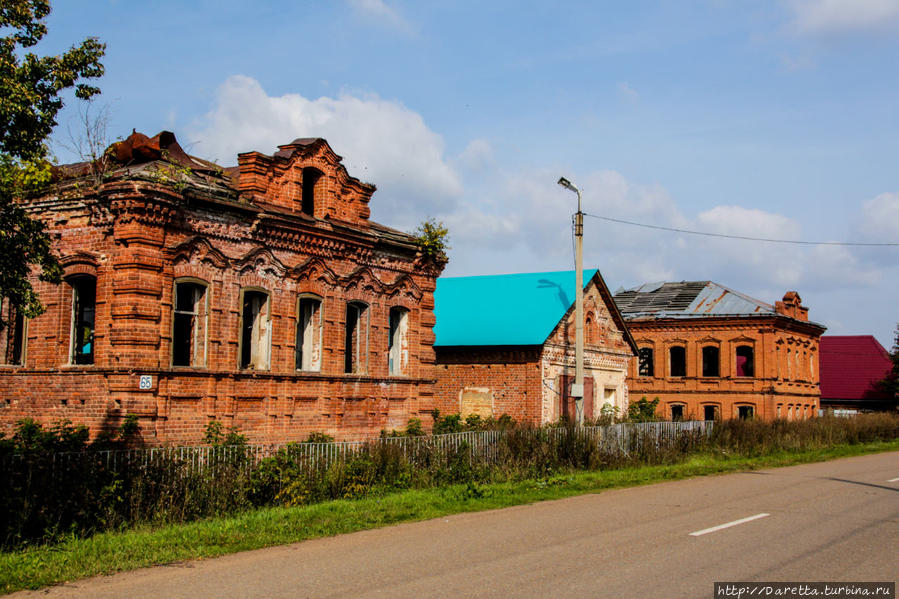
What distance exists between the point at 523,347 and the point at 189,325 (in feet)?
47.0

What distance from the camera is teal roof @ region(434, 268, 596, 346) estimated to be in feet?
99.7

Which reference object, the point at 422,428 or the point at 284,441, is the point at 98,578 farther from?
the point at 422,428

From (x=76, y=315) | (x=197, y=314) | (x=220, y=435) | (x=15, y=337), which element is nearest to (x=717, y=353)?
(x=197, y=314)

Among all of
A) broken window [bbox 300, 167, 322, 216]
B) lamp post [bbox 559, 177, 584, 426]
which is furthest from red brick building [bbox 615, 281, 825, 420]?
broken window [bbox 300, 167, 322, 216]

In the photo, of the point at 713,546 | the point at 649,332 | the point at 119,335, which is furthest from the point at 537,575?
the point at 649,332

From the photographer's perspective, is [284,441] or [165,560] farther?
[284,441]

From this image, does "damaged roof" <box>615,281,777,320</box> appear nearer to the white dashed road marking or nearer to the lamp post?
the lamp post

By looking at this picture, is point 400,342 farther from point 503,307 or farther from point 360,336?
point 503,307

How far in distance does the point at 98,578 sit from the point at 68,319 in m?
10.0

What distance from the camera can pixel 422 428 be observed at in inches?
928

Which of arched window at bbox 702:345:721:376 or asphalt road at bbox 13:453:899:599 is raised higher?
arched window at bbox 702:345:721:376

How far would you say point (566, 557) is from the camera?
370 inches

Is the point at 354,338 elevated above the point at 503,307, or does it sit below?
below

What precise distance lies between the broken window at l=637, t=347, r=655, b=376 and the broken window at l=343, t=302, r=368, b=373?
2612cm
